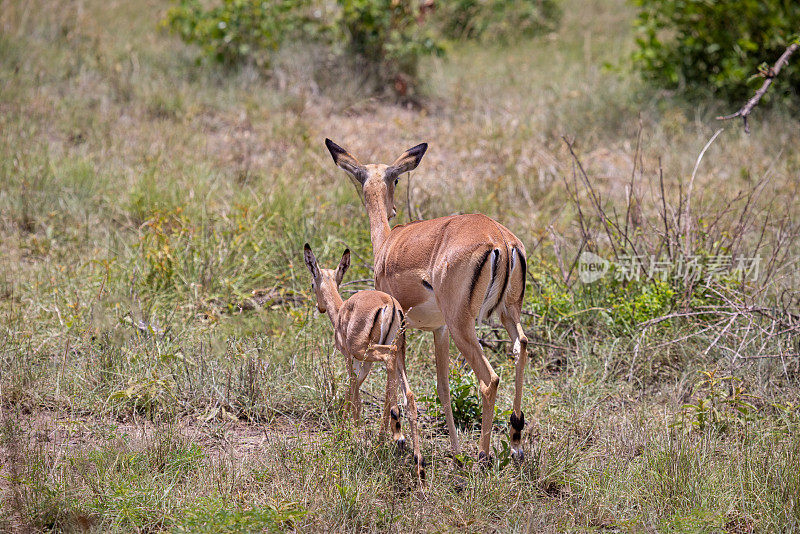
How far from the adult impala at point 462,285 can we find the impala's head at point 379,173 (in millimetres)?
333

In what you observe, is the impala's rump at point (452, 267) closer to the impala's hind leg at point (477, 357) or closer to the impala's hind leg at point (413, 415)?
the impala's hind leg at point (477, 357)

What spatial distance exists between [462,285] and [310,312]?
7.63ft

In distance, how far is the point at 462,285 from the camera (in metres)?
3.80

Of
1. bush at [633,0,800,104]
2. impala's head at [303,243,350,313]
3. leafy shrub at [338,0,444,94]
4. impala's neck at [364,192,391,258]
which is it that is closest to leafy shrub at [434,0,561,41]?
leafy shrub at [338,0,444,94]

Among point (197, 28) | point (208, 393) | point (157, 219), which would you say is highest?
point (197, 28)

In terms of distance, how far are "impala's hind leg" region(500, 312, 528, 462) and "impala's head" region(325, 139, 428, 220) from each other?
1058 mm

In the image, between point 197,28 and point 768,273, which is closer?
point 768,273

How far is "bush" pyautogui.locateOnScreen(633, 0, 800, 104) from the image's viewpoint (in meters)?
9.77

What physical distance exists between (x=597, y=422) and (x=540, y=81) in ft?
26.2

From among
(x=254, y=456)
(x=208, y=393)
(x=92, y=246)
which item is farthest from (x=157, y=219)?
(x=254, y=456)

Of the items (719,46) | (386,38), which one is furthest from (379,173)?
(719,46)

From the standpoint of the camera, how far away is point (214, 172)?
8.09 metres

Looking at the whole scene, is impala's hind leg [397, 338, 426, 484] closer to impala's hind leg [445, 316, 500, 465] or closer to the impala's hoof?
the impala's hoof

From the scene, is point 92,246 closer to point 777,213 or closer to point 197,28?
point 197,28
